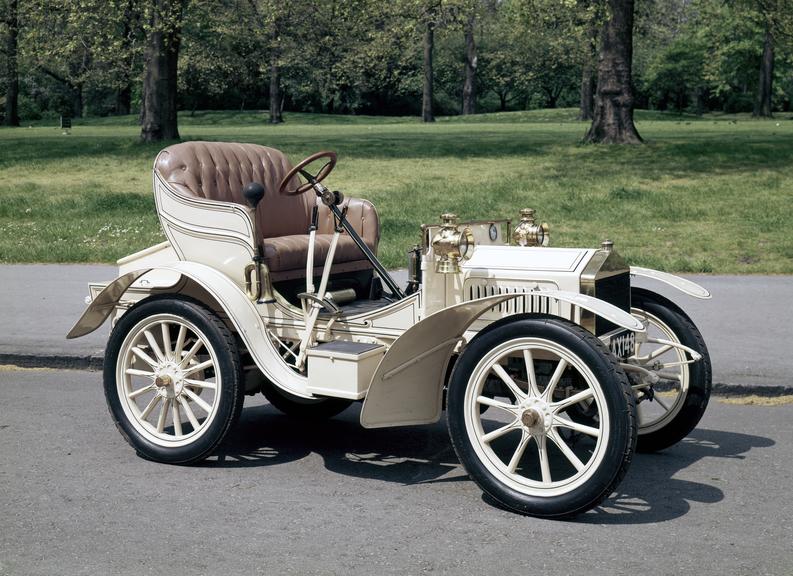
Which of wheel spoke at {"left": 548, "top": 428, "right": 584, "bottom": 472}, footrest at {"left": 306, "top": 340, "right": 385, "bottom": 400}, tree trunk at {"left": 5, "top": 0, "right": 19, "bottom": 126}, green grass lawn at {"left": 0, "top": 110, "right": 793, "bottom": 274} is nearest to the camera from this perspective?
wheel spoke at {"left": 548, "top": 428, "right": 584, "bottom": 472}

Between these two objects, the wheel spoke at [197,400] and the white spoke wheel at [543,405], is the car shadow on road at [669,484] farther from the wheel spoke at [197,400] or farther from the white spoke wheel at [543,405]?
the wheel spoke at [197,400]

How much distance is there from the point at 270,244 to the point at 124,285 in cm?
82

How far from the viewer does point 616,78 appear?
77.2 feet

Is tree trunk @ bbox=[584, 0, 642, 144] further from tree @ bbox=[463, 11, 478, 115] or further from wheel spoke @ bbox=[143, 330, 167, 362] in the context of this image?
tree @ bbox=[463, 11, 478, 115]

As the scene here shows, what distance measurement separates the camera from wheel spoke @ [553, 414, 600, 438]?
4.47 metres

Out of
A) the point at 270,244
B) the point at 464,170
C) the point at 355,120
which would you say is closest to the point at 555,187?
the point at 464,170

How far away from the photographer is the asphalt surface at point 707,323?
768 centimetres

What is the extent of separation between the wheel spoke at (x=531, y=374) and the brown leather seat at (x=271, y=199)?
5.87 ft

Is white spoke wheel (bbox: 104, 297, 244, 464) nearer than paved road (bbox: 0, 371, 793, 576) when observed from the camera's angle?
No

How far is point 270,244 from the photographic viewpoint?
6.00 meters

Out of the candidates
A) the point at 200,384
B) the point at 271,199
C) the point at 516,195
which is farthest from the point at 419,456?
the point at 516,195

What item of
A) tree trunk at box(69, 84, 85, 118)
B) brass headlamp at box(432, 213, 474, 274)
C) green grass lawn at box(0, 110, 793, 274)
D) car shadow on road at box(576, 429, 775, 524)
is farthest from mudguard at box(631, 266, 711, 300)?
tree trunk at box(69, 84, 85, 118)

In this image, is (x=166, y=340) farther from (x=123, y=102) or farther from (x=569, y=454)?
(x=123, y=102)

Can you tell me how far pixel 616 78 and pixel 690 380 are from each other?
18922 millimetres
